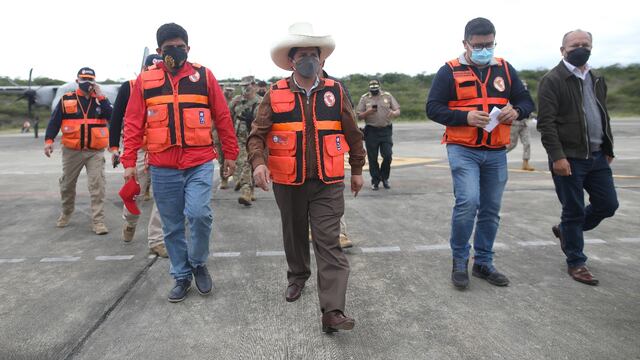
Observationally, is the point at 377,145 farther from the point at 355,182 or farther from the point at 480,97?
the point at 355,182

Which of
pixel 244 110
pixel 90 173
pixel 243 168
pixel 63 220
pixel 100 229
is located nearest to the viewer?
pixel 100 229

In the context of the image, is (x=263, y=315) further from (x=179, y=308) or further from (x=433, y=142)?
(x=433, y=142)

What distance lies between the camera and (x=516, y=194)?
7969 millimetres

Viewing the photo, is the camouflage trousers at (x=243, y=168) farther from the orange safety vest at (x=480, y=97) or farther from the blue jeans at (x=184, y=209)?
the orange safety vest at (x=480, y=97)

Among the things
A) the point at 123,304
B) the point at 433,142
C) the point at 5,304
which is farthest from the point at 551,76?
the point at 433,142

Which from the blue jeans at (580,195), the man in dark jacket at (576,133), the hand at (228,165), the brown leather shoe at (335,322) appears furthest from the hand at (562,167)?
the hand at (228,165)

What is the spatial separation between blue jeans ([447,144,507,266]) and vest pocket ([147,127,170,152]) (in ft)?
7.55

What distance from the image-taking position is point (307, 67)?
3.34 meters

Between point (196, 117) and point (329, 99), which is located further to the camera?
point (196, 117)

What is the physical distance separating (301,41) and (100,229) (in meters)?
4.02

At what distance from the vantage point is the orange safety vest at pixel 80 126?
6.04m

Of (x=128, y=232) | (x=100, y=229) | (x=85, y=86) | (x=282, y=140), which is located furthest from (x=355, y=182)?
(x=85, y=86)

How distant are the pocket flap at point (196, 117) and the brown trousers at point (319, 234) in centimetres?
81

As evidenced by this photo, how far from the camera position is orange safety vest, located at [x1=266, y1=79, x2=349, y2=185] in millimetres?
3354
